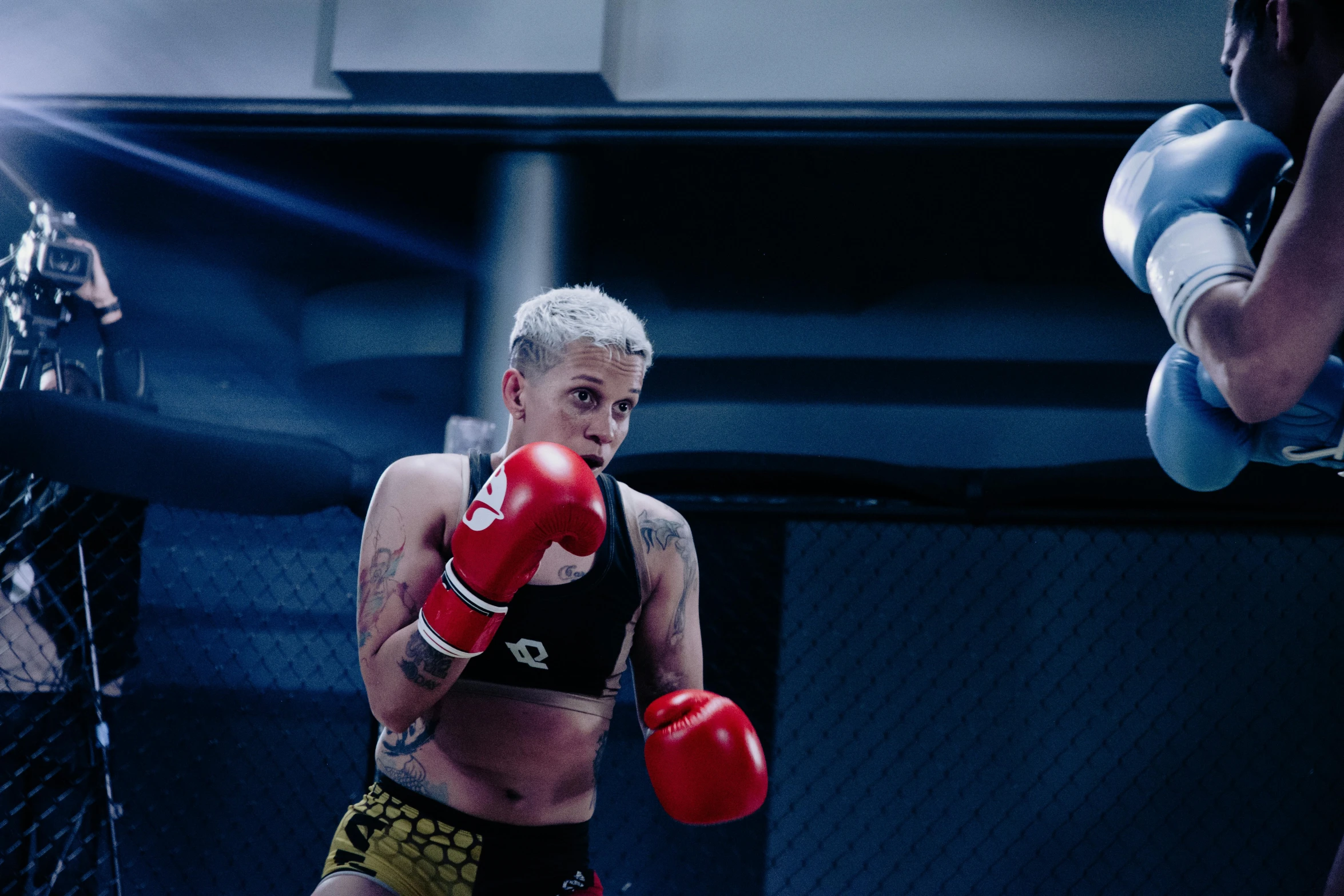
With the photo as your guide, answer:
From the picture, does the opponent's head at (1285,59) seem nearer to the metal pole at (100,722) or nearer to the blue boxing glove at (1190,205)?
the blue boxing glove at (1190,205)

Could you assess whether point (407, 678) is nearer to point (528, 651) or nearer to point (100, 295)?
point (528, 651)

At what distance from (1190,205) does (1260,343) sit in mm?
218

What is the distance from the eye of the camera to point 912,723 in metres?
3.98

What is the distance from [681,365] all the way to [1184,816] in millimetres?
2544

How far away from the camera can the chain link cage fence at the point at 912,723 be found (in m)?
3.69

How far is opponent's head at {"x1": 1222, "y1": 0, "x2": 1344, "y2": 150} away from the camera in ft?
3.44

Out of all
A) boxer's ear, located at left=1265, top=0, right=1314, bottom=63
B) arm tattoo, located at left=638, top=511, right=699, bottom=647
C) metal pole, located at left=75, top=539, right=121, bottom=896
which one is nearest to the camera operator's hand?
metal pole, located at left=75, top=539, right=121, bottom=896

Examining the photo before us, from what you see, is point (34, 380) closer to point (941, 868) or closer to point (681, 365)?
point (681, 365)

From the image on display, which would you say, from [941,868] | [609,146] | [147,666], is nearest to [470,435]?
[609,146]

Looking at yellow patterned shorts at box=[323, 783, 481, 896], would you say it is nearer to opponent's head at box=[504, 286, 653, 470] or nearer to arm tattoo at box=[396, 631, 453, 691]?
arm tattoo at box=[396, 631, 453, 691]

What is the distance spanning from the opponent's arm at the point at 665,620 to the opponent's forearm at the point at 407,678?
382 millimetres

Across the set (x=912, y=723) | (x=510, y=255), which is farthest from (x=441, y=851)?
(x=912, y=723)

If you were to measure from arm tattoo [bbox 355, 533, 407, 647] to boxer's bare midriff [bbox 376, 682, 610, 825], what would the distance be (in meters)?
0.15

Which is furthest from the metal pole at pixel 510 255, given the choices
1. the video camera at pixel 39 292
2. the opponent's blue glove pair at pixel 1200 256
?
the opponent's blue glove pair at pixel 1200 256
